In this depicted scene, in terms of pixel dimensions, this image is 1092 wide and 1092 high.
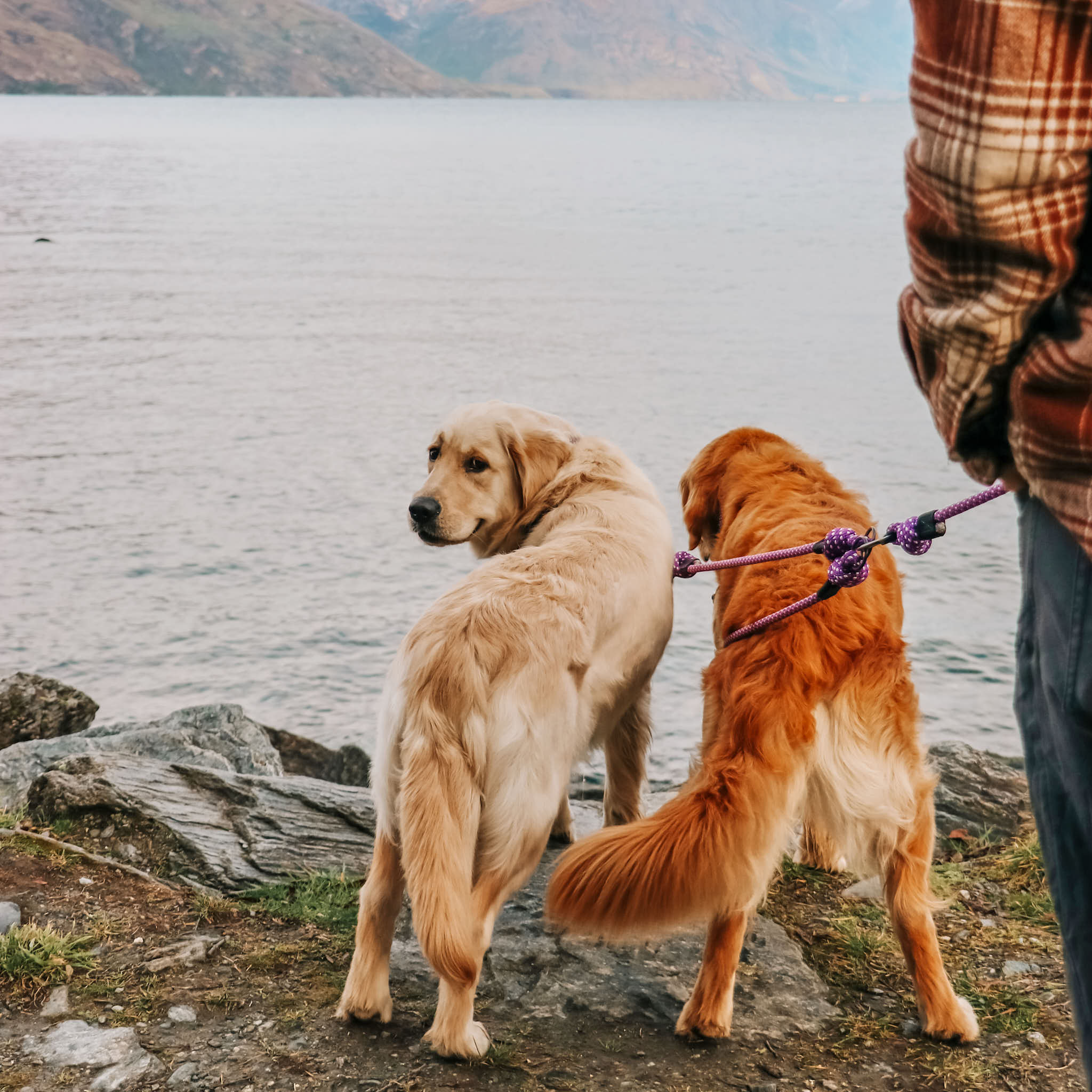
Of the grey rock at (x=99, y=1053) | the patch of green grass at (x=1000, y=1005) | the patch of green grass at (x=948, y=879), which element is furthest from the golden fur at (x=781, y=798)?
the grey rock at (x=99, y=1053)

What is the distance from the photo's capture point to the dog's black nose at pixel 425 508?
3908mm

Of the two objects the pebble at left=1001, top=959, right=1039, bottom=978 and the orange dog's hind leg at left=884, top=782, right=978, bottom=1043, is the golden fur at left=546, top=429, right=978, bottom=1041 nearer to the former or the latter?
the orange dog's hind leg at left=884, top=782, right=978, bottom=1043

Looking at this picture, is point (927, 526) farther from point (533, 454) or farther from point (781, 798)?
point (533, 454)

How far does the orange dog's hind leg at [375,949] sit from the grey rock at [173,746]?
5.47 ft

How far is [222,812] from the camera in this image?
4.18 m

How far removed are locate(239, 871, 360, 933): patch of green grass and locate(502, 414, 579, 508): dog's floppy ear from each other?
1.48 meters

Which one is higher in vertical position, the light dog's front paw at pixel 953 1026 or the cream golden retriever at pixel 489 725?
the cream golden retriever at pixel 489 725

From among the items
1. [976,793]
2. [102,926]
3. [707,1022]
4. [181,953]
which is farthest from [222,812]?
[976,793]

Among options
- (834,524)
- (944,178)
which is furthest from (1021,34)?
(834,524)

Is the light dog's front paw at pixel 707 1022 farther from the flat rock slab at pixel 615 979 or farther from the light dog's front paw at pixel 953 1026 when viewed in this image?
the light dog's front paw at pixel 953 1026

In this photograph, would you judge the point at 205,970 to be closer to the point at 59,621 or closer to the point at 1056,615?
the point at 1056,615

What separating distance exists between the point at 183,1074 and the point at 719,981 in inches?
55.1

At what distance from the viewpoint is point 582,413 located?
44.9 feet

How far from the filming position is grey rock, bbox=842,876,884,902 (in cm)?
386
